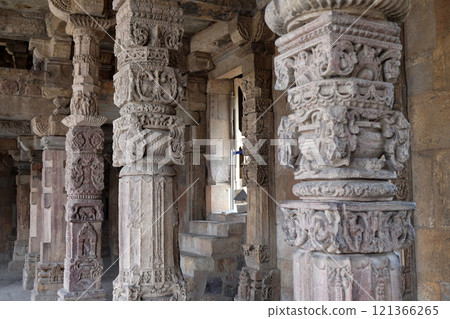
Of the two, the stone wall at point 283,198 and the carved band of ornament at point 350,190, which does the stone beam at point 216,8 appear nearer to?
the stone wall at point 283,198

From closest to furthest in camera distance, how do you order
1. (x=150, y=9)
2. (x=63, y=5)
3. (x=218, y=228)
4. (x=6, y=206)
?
(x=150, y=9), (x=63, y=5), (x=218, y=228), (x=6, y=206)

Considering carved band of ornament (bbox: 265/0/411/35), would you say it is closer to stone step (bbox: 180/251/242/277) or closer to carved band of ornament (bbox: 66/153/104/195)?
carved band of ornament (bbox: 66/153/104/195)

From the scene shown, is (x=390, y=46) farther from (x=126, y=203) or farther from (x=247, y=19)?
(x=247, y=19)

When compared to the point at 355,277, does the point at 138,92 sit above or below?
above

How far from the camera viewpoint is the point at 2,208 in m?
18.1

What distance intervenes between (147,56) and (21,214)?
1250 cm

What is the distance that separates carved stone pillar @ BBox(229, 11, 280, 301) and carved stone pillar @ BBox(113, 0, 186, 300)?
2.53 m

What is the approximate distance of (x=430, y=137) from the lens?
181 inches

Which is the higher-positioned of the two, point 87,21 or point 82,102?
point 87,21

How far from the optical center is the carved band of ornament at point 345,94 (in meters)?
2.30

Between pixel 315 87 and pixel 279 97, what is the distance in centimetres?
440

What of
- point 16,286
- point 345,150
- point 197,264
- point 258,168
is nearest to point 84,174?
point 197,264

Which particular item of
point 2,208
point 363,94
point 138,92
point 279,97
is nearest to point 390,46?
point 363,94

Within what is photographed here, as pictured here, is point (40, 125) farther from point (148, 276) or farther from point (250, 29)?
point (148, 276)
